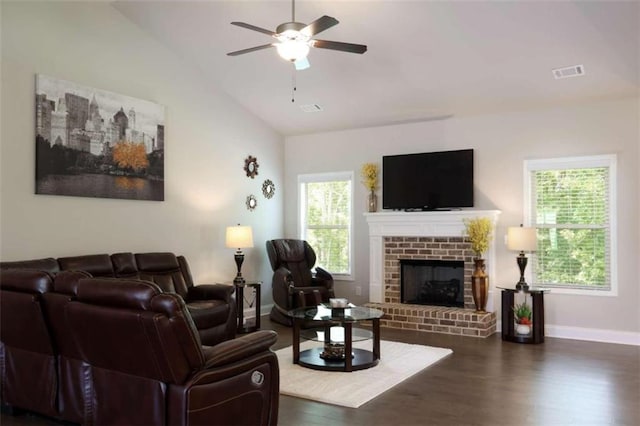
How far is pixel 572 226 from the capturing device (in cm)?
625

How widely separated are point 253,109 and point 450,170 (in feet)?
9.63

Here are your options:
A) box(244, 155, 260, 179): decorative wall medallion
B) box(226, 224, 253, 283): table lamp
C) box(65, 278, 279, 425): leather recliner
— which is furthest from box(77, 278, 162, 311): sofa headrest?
box(244, 155, 260, 179): decorative wall medallion

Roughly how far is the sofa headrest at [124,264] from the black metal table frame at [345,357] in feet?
6.16

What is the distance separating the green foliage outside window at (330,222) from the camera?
26.2 feet

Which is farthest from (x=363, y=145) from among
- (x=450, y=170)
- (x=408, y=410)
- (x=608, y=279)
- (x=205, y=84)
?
(x=408, y=410)

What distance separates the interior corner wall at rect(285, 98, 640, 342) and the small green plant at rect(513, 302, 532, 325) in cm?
41

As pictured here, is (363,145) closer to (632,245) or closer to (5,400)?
(632,245)

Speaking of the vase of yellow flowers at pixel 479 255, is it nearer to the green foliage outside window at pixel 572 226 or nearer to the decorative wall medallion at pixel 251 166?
the green foliage outside window at pixel 572 226

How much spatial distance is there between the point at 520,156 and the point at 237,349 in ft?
16.1

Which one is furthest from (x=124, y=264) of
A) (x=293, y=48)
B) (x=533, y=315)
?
(x=533, y=315)

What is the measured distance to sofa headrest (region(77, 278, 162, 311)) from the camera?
2.65 m

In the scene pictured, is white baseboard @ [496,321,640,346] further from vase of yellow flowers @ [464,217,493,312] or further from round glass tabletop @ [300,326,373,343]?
round glass tabletop @ [300,326,373,343]

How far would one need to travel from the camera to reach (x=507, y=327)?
6105 millimetres

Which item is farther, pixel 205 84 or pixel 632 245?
pixel 205 84
